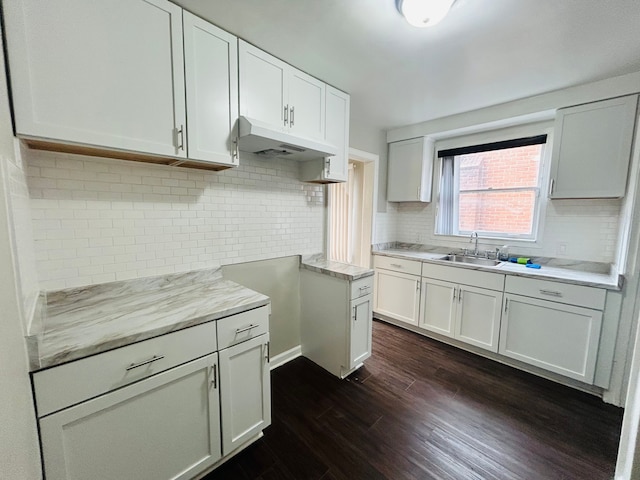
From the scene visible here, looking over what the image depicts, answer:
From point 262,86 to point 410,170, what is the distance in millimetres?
2175

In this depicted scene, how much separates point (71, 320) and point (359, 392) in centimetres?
193

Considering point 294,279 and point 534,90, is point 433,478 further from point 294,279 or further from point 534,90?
point 534,90

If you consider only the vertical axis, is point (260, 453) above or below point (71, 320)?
below

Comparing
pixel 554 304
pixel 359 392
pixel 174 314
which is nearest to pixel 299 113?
pixel 174 314

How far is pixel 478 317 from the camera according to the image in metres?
2.56

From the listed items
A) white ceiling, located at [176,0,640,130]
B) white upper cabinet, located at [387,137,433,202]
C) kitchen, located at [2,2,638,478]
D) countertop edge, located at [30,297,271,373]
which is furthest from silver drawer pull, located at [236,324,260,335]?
white upper cabinet, located at [387,137,433,202]

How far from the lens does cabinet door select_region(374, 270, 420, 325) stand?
9.86 ft

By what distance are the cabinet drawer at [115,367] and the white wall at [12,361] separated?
0.06 metres

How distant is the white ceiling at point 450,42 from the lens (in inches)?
53.6

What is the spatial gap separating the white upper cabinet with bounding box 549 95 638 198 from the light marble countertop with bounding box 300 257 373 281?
1930mm

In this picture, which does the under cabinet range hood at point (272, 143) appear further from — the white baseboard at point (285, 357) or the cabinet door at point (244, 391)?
the white baseboard at point (285, 357)

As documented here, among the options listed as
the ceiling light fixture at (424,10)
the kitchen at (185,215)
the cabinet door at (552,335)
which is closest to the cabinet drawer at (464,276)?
the cabinet door at (552,335)

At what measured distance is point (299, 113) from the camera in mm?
1979

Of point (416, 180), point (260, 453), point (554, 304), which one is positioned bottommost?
point (260, 453)
